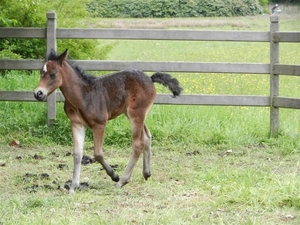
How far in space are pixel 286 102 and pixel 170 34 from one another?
2.11m

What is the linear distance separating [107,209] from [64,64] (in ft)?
6.67

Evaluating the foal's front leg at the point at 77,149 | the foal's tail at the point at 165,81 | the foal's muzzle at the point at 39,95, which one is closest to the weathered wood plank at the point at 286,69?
the foal's tail at the point at 165,81

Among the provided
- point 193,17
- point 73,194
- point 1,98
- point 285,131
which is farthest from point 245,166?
point 193,17

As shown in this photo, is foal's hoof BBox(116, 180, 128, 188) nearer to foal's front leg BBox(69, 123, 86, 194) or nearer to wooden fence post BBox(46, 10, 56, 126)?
foal's front leg BBox(69, 123, 86, 194)

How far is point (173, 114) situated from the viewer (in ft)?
38.4

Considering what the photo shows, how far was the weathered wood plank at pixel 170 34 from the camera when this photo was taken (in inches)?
444

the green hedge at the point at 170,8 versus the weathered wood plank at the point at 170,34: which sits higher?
the weathered wood plank at the point at 170,34

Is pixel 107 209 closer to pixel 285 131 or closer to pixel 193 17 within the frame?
pixel 285 131

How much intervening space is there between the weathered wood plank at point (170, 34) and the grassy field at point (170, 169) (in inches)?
49.7

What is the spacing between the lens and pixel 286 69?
11078mm

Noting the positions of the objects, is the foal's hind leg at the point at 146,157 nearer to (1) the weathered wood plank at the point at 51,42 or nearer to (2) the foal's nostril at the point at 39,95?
(2) the foal's nostril at the point at 39,95

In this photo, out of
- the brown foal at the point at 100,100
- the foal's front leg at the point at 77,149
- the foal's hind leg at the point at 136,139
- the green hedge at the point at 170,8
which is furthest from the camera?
the green hedge at the point at 170,8

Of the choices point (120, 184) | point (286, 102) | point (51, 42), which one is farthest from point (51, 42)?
point (120, 184)

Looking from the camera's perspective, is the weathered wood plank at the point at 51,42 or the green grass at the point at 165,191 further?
the weathered wood plank at the point at 51,42
